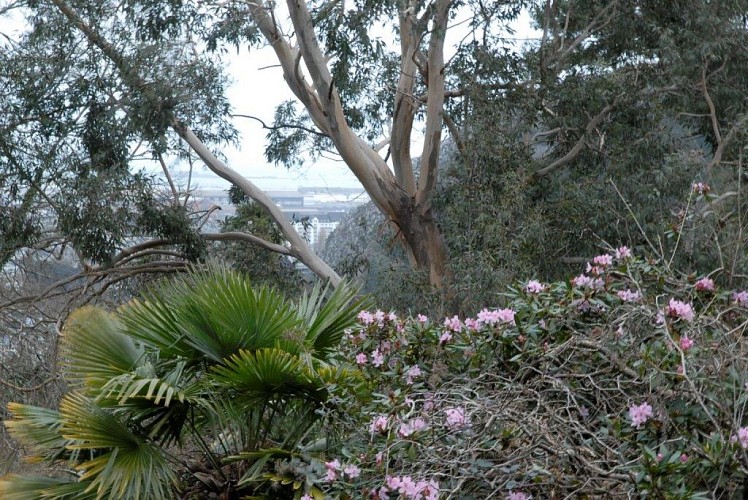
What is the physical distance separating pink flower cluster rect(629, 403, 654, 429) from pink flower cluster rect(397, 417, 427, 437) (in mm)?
858

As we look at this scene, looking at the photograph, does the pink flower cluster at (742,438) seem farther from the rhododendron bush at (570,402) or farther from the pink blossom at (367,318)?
the pink blossom at (367,318)

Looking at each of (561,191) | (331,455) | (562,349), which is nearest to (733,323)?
(562,349)

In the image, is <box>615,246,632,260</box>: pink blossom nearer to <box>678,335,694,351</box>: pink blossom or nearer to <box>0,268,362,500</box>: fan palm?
<box>678,335,694,351</box>: pink blossom

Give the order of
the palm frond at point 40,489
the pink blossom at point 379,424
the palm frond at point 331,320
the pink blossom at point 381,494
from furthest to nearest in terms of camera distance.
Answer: the palm frond at point 331,320 < the palm frond at point 40,489 < the pink blossom at point 379,424 < the pink blossom at point 381,494

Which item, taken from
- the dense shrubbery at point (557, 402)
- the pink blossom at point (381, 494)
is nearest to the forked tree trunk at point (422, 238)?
the dense shrubbery at point (557, 402)

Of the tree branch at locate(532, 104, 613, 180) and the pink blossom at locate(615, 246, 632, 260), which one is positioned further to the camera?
the tree branch at locate(532, 104, 613, 180)

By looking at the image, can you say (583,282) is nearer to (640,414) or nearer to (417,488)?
(640,414)

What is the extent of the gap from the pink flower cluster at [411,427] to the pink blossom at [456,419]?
0.35 feet

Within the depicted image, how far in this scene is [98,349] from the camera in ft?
19.1

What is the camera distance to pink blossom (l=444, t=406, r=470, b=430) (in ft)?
12.7

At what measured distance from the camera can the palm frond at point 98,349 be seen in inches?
228

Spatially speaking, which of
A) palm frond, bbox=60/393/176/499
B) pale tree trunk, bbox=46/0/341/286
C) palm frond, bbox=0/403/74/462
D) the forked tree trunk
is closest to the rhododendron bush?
palm frond, bbox=60/393/176/499

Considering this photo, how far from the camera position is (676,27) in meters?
12.7

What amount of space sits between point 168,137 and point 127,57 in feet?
4.39
